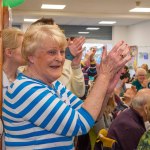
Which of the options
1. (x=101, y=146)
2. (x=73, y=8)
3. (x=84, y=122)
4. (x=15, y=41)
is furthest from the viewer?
(x=73, y=8)

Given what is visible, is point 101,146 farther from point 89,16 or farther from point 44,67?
point 89,16

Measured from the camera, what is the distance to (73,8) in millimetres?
9336

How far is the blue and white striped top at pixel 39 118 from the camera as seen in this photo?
1.14m

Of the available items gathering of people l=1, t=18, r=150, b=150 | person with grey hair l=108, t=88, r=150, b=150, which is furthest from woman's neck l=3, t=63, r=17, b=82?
person with grey hair l=108, t=88, r=150, b=150

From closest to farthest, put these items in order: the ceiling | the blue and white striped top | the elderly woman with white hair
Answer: the blue and white striped top, the elderly woman with white hair, the ceiling

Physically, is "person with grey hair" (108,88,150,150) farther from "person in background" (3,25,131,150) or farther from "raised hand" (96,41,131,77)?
"raised hand" (96,41,131,77)

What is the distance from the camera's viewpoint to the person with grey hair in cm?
245

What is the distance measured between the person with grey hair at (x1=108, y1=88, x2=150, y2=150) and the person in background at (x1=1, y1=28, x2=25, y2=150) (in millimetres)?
1018

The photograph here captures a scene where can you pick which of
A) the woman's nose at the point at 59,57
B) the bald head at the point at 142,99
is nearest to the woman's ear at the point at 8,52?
the woman's nose at the point at 59,57

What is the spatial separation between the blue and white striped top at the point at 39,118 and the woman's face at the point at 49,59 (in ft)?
0.16

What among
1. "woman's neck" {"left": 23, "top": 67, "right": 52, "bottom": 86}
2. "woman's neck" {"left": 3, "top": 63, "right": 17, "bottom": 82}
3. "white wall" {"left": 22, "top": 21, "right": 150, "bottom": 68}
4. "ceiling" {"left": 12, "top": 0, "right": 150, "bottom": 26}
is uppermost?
"ceiling" {"left": 12, "top": 0, "right": 150, "bottom": 26}

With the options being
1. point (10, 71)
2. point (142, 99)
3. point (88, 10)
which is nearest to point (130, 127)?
point (142, 99)

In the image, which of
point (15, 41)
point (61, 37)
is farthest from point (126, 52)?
point (15, 41)

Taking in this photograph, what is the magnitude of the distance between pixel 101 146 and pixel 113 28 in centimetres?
1113
